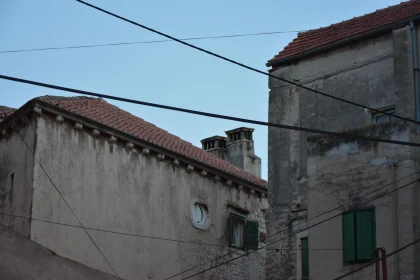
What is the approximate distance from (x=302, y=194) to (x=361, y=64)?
3616 millimetres

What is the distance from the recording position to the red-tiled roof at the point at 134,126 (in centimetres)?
2762

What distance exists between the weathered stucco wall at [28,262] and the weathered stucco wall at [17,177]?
33.2 feet

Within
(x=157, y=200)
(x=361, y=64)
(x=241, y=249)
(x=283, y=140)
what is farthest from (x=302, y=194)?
(x=241, y=249)

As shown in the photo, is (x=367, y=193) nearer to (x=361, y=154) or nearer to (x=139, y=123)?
(x=361, y=154)

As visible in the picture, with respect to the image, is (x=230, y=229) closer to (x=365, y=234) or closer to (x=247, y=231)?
(x=247, y=231)

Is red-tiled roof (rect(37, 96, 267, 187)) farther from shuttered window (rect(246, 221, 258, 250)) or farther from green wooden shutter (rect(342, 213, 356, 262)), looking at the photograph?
green wooden shutter (rect(342, 213, 356, 262))

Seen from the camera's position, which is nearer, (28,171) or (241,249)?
(28,171)

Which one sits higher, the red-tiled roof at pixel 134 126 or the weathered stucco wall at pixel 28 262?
the red-tiled roof at pixel 134 126

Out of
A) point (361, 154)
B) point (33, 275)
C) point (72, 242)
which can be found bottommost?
point (33, 275)

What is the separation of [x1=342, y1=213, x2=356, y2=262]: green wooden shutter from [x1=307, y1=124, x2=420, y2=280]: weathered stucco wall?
0.44 ft

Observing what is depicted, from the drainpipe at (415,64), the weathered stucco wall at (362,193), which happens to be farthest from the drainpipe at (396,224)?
the drainpipe at (415,64)

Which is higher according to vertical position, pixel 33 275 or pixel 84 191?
pixel 84 191

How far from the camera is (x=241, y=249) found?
105 feet

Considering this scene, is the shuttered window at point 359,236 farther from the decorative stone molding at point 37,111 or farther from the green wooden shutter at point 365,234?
the decorative stone molding at point 37,111
